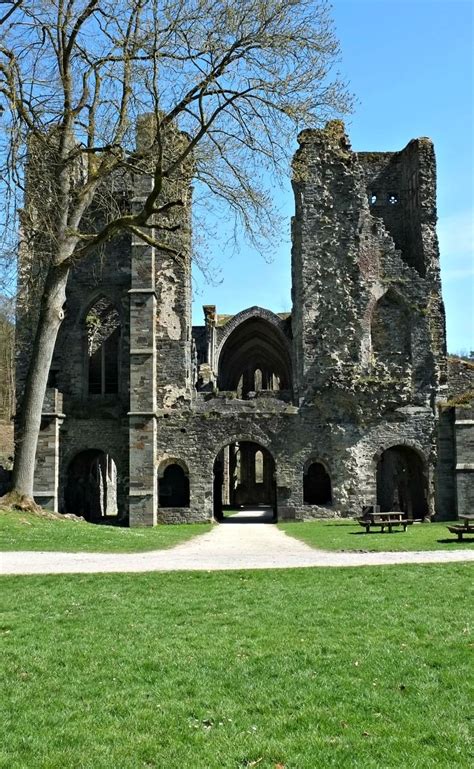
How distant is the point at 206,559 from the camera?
45.0ft

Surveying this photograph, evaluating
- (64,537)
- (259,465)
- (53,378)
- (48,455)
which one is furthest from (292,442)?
(259,465)

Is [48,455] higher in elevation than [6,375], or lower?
lower

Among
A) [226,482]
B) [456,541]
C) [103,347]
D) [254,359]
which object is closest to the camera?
[456,541]

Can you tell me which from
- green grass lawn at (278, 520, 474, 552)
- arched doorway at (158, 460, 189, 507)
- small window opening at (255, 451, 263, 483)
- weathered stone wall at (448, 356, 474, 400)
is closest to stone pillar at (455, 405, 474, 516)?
weathered stone wall at (448, 356, 474, 400)

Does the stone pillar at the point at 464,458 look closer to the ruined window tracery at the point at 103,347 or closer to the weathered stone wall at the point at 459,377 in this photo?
the weathered stone wall at the point at 459,377

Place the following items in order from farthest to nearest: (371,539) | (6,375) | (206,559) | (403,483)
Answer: (6,375) < (403,483) < (371,539) < (206,559)

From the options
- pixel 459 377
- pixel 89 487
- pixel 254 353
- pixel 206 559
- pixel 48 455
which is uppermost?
pixel 254 353

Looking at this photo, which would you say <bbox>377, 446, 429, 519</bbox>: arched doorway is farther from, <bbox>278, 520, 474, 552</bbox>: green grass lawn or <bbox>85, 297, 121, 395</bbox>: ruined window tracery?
<bbox>85, 297, 121, 395</bbox>: ruined window tracery

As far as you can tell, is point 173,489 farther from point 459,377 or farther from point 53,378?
point 459,377

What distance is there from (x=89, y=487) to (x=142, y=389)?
6.58m

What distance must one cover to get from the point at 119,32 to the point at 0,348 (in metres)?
31.5

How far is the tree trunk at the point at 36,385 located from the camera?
62.3 feet

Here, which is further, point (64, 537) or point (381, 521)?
point (381, 521)

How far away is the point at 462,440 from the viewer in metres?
26.8
